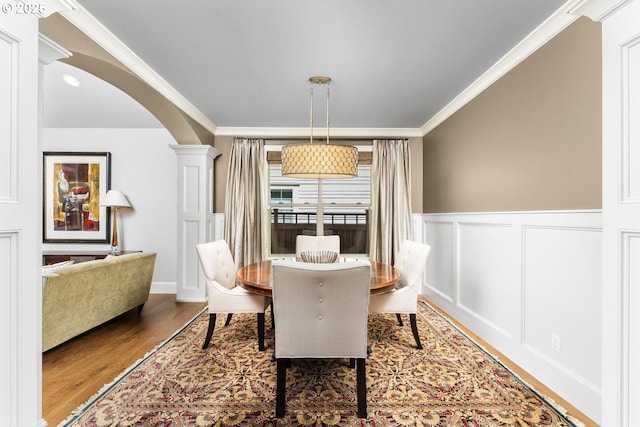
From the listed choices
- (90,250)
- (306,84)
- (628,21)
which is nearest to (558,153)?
(628,21)

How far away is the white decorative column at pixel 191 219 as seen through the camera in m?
4.21

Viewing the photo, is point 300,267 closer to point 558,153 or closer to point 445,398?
point 445,398

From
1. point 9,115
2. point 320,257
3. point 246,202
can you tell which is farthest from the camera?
point 246,202

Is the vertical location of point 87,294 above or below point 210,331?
above

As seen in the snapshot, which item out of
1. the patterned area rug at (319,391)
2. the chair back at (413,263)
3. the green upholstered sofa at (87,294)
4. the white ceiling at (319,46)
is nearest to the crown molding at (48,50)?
the white ceiling at (319,46)

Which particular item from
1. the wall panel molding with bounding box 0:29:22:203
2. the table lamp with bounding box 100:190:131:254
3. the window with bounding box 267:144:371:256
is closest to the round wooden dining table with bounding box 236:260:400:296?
the wall panel molding with bounding box 0:29:22:203

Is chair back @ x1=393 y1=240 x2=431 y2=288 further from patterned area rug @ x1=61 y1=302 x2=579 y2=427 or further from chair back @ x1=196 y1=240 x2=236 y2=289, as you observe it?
chair back @ x1=196 y1=240 x2=236 y2=289

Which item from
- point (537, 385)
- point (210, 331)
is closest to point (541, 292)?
point (537, 385)

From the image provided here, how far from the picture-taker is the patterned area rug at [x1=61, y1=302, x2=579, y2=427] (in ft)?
5.87

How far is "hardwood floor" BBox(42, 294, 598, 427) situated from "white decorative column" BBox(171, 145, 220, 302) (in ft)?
1.38

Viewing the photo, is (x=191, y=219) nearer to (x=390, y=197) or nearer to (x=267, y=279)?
(x=267, y=279)

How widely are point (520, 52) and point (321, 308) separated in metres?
2.29

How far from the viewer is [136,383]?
214 centimetres

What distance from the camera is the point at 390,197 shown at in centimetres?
462
